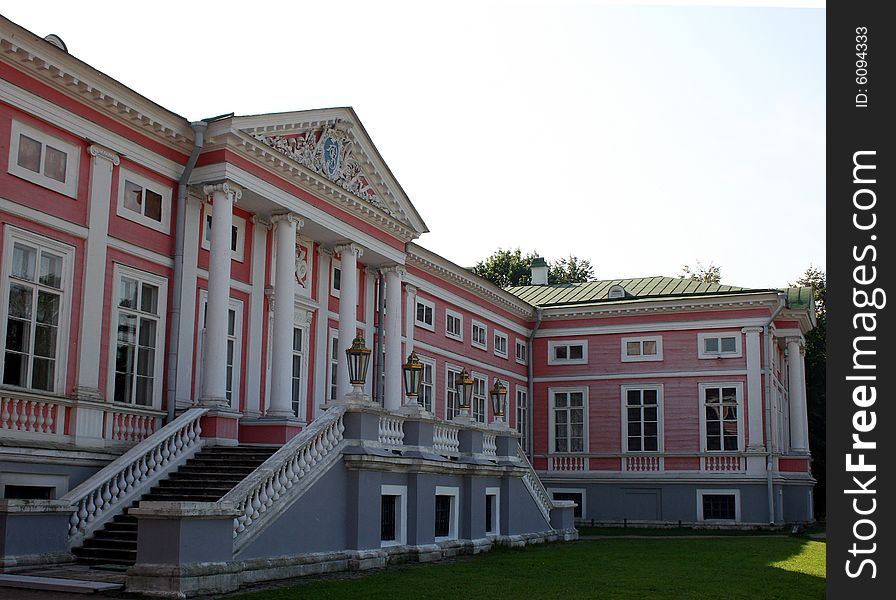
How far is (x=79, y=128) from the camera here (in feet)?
51.3

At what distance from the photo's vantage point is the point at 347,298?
70.3ft

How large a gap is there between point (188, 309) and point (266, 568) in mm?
6072

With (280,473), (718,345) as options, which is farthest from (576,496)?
(280,473)

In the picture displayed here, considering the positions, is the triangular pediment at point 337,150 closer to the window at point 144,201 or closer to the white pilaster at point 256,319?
the white pilaster at point 256,319

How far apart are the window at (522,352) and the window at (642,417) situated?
145 inches

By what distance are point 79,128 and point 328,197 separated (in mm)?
6036

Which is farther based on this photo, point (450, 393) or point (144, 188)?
point (450, 393)

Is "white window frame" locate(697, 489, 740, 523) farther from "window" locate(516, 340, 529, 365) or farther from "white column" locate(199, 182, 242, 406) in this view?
"white column" locate(199, 182, 242, 406)

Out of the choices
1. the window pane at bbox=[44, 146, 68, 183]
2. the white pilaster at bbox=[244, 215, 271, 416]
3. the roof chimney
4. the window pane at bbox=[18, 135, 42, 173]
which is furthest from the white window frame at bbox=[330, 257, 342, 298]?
the roof chimney

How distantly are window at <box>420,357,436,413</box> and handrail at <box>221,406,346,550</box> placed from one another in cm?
1164

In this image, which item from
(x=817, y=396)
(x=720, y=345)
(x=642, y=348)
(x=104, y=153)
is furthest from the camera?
(x=817, y=396)

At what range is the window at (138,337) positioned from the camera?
1639 cm

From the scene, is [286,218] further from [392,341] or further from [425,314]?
[425,314]
